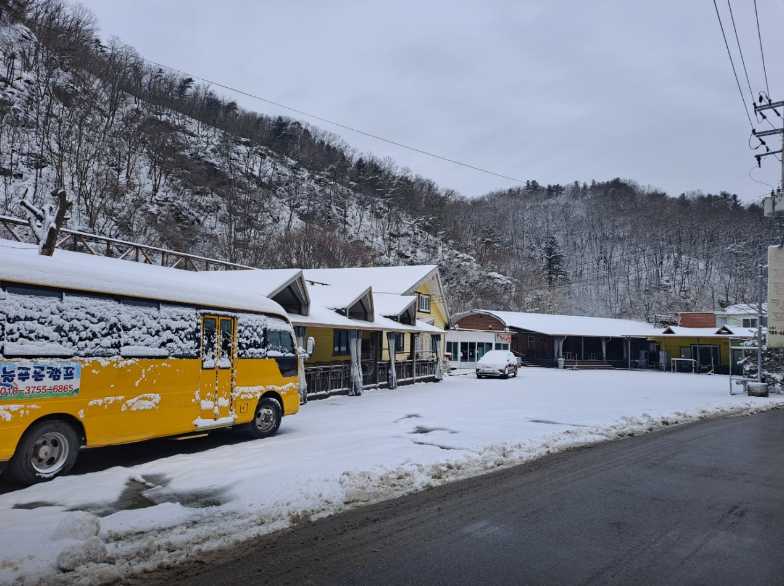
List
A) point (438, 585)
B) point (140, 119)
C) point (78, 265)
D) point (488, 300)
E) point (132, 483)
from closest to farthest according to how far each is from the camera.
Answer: point (438, 585), point (132, 483), point (78, 265), point (140, 119), point (488, 300)

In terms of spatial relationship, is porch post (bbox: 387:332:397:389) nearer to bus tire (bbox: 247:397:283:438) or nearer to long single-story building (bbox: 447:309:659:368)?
bus tire (bbox: 247:397:283:438)

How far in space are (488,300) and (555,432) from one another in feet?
216

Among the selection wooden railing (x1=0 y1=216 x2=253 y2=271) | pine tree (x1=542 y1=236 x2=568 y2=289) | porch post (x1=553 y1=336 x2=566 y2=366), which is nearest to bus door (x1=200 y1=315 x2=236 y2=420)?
wooden railing (x1=0 y1=216 x2=253 y2=271)

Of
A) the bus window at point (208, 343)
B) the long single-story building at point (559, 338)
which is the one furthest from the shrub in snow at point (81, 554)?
the long single-story building at point (559, 338)

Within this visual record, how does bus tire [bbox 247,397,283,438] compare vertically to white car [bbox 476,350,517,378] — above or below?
above

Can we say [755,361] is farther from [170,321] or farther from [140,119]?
[140,119]

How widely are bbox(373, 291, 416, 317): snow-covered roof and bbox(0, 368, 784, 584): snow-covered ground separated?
10.8 meters

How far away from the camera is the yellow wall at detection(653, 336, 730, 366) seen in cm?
4481

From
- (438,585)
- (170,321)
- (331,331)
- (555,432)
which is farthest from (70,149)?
(438,585)

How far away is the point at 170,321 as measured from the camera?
29.5ft

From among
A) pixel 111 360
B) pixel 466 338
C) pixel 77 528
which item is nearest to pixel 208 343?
pixel 111 360

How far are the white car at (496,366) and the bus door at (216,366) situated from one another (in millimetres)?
23679

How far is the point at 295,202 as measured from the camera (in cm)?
7669

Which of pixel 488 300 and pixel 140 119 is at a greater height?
pixel 140 119
